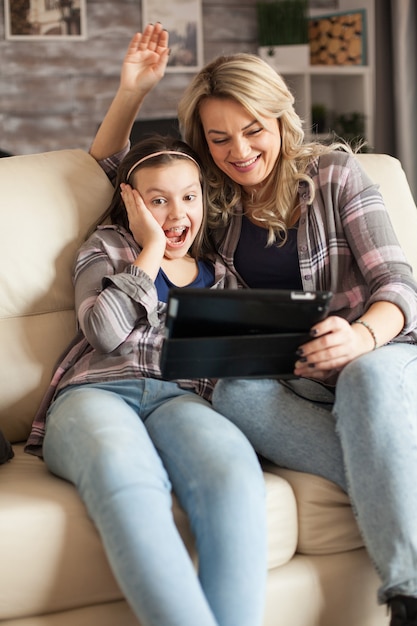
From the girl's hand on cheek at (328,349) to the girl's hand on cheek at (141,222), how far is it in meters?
0.39

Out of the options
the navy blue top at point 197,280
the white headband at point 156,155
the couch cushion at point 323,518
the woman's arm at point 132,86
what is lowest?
the couch cushion at point 323,518

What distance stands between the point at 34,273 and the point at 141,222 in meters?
0.27

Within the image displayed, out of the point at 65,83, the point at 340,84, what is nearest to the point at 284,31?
the point at 340,84

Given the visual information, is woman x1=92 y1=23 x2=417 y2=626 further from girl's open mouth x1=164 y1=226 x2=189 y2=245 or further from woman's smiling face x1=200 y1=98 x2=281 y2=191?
girl's open mouth x1=164 y1=226 x2=189 y2=245

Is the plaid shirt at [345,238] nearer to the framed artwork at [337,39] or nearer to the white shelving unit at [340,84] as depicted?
the white shelving unit at [340,84]

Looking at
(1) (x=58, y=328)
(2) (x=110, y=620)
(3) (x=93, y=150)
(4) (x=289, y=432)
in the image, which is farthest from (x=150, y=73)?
(2) (x=110, y=620)

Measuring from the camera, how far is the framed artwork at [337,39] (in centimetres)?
421

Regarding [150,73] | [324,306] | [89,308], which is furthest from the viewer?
[150,73]

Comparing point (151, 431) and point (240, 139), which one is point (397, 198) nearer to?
point (240, 139)

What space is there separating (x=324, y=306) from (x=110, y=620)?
0.63 meters

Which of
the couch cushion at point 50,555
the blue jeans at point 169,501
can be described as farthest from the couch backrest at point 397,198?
the couch cushion at point 50,555

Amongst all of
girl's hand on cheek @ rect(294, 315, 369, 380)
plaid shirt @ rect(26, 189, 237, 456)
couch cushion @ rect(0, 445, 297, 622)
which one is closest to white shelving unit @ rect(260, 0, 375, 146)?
plaid shirt @ rect(26, 189, 237, 456)

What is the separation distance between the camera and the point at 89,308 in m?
1.62

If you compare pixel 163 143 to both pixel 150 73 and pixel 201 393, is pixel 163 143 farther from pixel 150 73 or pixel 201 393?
pixel 201 393
